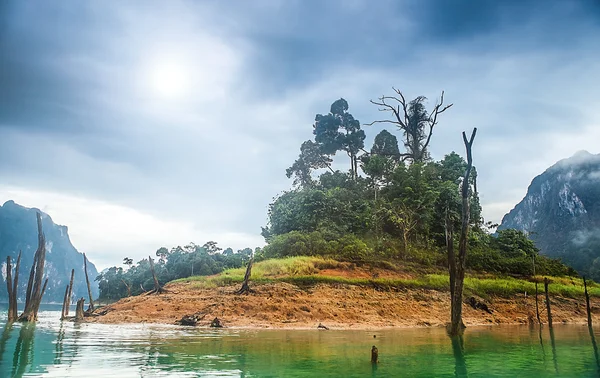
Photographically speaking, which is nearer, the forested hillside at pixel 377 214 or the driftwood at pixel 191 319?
the driftwood at pixel 191 319

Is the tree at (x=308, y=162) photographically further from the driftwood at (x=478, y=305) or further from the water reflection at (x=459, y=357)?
the water reflection at (x=459, y=357)

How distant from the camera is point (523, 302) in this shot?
31.8 m

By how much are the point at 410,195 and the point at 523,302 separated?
16012 millimetres

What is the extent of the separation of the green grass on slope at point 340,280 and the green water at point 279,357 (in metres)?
10.6

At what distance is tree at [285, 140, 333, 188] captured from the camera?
61.6 meters

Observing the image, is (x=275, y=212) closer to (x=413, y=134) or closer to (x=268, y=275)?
(x=268, y=275)

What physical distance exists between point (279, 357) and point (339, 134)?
51.3 m

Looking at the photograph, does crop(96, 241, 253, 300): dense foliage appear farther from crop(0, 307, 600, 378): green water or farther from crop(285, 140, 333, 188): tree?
crop(0, 307, 600, 378): green water

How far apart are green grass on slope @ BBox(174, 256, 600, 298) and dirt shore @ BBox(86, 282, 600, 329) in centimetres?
59

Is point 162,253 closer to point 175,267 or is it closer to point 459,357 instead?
point 175,267

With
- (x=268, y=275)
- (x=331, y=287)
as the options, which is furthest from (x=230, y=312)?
(x=331, y=287)

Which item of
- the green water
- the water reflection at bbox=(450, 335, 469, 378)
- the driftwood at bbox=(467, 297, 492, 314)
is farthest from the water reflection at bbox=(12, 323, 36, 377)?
the driftwood at bbox=(467, 297, 492, 314)

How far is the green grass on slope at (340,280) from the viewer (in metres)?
27.8

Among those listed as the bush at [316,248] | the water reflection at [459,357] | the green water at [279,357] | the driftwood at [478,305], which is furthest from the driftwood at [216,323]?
the driftwood at [478,305]
